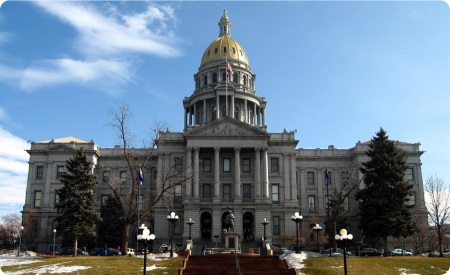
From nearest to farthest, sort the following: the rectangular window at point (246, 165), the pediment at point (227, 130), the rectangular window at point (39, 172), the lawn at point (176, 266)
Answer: the lawn at point (176, 266)
the pediment at point (227, 130)
the rectangular window at point (246, 165)
the rectangular window at point (39, 172)

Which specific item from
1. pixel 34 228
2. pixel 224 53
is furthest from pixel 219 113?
pixel 34 228

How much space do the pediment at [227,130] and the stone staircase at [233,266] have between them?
87.4ft

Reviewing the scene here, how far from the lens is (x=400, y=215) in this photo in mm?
47188

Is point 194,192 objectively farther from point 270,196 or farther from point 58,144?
point 58,144

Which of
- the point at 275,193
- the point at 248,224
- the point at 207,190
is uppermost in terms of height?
the point at 207,190

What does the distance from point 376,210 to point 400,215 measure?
2355 mm

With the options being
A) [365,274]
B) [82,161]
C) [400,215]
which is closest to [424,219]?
[400,215]

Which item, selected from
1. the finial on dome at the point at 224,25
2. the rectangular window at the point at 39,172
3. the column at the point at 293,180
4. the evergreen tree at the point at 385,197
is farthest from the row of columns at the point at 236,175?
the finial on dome at the point at 224,25

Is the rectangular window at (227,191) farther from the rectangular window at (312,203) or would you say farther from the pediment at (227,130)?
the rectangular window at (312,203)

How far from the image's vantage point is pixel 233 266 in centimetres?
3381

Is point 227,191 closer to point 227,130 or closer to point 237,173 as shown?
point 237,173

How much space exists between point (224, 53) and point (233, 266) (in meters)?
55.5

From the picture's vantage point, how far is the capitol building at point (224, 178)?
59688 millimetres

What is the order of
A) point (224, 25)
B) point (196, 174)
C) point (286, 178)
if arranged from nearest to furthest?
point (196, 174) → point (286, 178) → point (224, 25)
